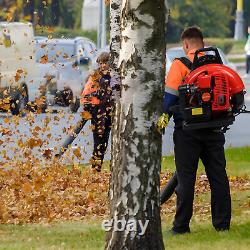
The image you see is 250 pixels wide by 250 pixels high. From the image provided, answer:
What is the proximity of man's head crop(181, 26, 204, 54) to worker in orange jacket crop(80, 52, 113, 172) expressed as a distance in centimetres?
454

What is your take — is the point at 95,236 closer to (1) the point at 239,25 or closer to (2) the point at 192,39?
(2) the point at 192,39

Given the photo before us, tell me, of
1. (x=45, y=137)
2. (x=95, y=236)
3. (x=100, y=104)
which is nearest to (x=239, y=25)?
(x=45, y=137)

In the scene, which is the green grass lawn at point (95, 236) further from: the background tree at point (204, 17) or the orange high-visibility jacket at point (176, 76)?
the background tree at point (204, 17)

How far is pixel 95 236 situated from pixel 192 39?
1.92 meters

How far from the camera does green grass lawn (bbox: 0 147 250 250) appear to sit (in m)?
9.95

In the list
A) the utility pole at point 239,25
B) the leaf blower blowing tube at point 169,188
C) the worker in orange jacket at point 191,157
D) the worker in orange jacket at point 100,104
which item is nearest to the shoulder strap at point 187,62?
the worker in orange jacket at point 191,157

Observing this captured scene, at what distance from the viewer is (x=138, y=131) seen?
28.8ft

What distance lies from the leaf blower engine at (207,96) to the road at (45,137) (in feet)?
8.23

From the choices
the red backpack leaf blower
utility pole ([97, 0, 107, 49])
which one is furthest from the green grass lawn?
utility pole ([97, 0, 107, 49])

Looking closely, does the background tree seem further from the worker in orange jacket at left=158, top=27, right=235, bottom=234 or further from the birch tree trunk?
the birch tree trunk

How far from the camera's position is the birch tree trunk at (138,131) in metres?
8.66

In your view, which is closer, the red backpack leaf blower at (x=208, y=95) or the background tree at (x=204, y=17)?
the red backpack leaf blower at (x=208, y=95)

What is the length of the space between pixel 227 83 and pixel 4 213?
10.1 ft

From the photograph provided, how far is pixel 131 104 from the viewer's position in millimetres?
8727
